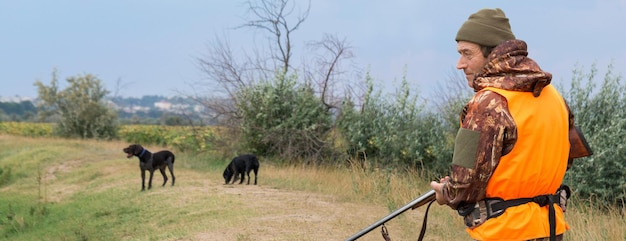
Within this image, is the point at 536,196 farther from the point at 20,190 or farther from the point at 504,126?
the point at 20,190

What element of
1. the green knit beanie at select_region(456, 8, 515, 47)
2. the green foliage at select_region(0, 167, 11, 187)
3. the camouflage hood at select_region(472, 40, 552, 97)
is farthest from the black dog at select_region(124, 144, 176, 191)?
the green foliage at select_region(0, 167, 11, 187)

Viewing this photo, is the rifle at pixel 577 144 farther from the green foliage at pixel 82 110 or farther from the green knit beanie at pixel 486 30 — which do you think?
the green foliage at pixel 82 110

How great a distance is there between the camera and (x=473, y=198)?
3.14m

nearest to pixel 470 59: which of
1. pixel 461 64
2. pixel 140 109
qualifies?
pixel 461 64

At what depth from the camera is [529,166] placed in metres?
3.03

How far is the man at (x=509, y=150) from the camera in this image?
3.00 m

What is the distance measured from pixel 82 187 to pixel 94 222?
5549 mm

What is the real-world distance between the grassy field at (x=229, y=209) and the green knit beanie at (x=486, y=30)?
4512mm

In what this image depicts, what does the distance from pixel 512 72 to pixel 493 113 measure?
0.82ft

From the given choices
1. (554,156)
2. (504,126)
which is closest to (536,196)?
(554,156)

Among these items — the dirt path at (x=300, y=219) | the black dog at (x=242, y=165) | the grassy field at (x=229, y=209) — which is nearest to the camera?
the dirt path at (x=300, y=219)

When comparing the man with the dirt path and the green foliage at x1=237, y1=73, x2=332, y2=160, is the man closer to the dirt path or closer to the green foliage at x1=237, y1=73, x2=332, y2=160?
the dirt path

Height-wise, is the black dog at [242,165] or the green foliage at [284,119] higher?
the green foliage at [284,119]

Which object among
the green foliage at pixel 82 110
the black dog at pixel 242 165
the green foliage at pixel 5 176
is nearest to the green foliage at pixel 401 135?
the black dog at pixel 242 165
